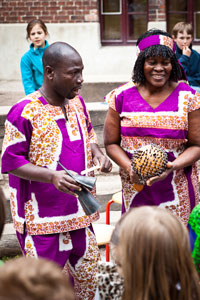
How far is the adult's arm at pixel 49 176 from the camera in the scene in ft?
10.6

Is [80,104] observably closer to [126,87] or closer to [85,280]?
[126,87]

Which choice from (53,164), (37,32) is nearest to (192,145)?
(53,164)

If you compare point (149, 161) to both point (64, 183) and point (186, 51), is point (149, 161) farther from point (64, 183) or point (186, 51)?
point (186, 51)

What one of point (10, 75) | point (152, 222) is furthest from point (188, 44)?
point (152, 222)

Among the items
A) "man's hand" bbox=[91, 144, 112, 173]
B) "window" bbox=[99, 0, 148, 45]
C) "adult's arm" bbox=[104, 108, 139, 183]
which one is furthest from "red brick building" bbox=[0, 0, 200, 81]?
"man's hand" bbox=[91, 144, 112, 173]

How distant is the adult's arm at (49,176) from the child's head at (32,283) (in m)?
1.51

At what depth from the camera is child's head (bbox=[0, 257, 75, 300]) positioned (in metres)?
1.64

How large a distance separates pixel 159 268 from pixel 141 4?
323 inches

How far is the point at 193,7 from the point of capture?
991cm

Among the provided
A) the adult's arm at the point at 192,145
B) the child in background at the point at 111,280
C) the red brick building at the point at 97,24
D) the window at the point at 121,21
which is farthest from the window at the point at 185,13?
the child in background at the point at 111,280

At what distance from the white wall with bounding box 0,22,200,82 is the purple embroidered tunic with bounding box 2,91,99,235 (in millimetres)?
5996

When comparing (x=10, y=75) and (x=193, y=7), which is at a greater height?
(x=193, y=7)

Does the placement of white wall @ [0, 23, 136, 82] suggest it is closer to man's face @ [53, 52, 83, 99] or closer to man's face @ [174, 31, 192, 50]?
man's face @ [174, 31, 192, 50]

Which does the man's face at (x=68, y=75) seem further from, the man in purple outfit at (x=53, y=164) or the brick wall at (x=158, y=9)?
the brick wall at (x=158, y=9)
